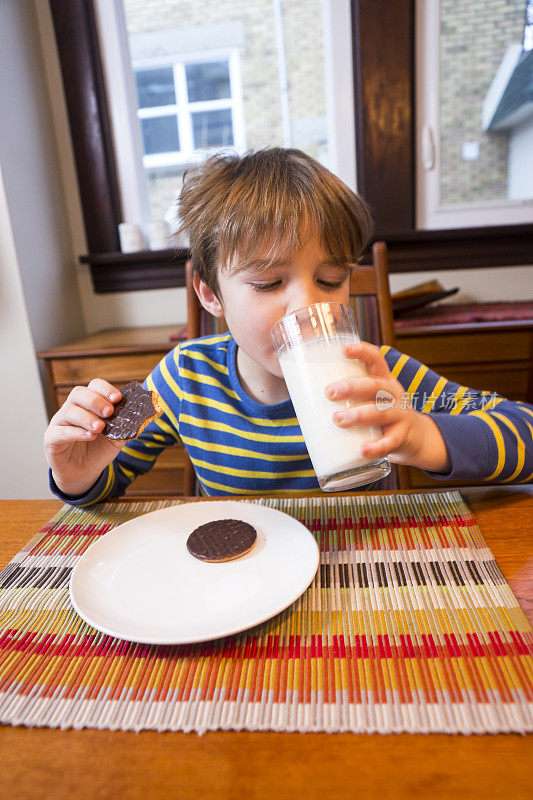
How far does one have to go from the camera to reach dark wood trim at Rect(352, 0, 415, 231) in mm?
2062

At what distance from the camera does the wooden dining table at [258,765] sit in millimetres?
359

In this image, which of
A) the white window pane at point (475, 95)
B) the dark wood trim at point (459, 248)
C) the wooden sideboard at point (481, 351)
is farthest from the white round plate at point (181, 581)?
the white window pane at point (475, 95)

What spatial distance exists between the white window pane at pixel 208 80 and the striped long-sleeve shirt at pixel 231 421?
169 centimetres

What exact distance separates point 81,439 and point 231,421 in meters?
0.36

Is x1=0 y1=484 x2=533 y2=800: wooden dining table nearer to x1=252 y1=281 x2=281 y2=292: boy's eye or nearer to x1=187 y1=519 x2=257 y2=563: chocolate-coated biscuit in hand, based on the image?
x1=187 y1=519 x2=257 y2=563: chocolate-coated biscuit in hand

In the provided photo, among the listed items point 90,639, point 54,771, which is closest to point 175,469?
point 90,639

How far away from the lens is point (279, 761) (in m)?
0.38

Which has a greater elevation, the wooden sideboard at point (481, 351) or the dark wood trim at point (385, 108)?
the dark wood trim at point (385, 108)

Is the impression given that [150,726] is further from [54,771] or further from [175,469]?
[175,469]

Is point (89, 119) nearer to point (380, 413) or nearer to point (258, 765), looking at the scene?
point (380, 413)

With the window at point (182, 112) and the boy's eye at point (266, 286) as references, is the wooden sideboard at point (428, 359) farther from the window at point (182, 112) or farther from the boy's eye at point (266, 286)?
the boy's eye at point (266, 286)

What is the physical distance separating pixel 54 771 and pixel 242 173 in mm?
854

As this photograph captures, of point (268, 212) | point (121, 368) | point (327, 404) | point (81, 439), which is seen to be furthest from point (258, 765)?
point (121, 368)

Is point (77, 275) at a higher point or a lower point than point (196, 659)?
higher
